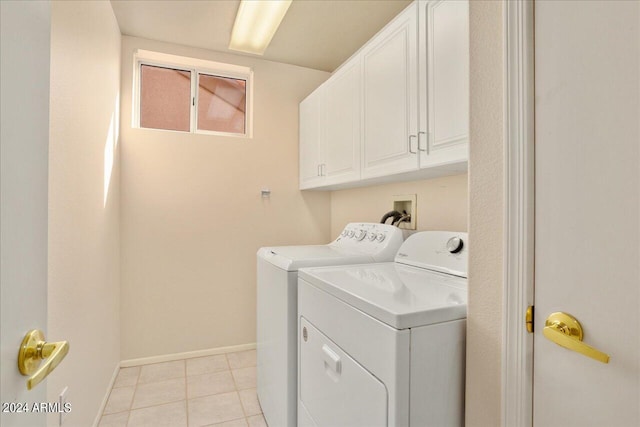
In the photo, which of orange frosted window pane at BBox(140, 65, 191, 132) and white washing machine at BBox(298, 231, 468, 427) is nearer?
white washing machine at BBox(298, 231, 468, 427)

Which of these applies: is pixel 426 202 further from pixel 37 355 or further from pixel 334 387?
pixel 37 355

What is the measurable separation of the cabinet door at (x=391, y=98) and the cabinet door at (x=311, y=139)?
25.9 inches

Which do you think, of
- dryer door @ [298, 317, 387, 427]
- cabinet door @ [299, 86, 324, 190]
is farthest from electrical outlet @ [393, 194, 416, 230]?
dryer door @ [298, 317, 387, 427]

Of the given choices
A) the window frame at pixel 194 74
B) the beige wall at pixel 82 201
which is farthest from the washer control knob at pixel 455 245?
the window frame at pixel 194 74

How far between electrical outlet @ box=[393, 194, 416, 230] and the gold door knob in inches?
68.8

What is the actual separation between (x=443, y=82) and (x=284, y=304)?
3.92 feet

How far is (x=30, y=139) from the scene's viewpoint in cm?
56

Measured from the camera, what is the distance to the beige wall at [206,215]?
2473 mm

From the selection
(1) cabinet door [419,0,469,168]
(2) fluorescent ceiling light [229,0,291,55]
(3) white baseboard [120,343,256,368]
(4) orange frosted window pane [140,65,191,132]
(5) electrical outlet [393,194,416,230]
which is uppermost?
(2) fluorescent ceiling light [229,0,291,55]

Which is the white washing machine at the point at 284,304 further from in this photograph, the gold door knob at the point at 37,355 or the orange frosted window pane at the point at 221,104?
the orange frosted window pane at the point at 221,104

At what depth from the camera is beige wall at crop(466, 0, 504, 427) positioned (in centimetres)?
77

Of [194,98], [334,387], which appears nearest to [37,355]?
[334,387]

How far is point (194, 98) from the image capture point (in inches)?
108

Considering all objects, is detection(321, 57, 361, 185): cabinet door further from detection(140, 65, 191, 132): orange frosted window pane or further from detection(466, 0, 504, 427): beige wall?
detection(140, 65, 191, 132): orange frosted window pane
